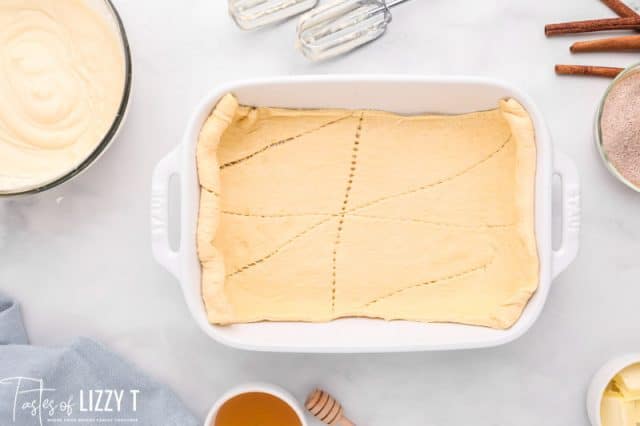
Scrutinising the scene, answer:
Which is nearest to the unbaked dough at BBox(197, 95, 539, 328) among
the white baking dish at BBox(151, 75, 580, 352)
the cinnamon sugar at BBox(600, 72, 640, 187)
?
the white baking dish at BBox(151, 75, 580, 352)

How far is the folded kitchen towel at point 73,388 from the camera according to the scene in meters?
0.91

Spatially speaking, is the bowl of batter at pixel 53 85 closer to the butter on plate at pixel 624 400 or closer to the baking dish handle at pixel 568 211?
the baking dish handle at pixel 568 211

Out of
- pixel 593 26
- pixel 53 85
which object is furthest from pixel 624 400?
pixel 53 85

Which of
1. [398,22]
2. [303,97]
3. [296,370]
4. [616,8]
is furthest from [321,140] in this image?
[616,8]

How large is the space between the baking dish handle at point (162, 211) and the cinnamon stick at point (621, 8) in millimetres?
571

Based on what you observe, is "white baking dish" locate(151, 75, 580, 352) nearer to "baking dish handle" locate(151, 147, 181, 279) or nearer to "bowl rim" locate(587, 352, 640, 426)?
"baking dish handle" locate(151, 147, 181, 279)

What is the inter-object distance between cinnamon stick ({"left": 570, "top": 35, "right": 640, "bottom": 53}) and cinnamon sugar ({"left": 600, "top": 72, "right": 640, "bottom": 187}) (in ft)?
0.14

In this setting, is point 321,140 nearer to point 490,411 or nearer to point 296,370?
point 296,370

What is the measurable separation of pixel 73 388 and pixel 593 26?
82 centimetres

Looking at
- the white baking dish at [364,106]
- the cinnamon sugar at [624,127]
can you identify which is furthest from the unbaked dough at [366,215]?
the cinnamon sugar at [624,127]

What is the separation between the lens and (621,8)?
2.90 feet

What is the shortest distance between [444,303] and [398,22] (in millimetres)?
367

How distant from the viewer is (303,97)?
0.86 m

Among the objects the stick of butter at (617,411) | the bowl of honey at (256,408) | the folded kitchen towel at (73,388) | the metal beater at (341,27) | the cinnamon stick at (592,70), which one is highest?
the metal beater at (341,27)
